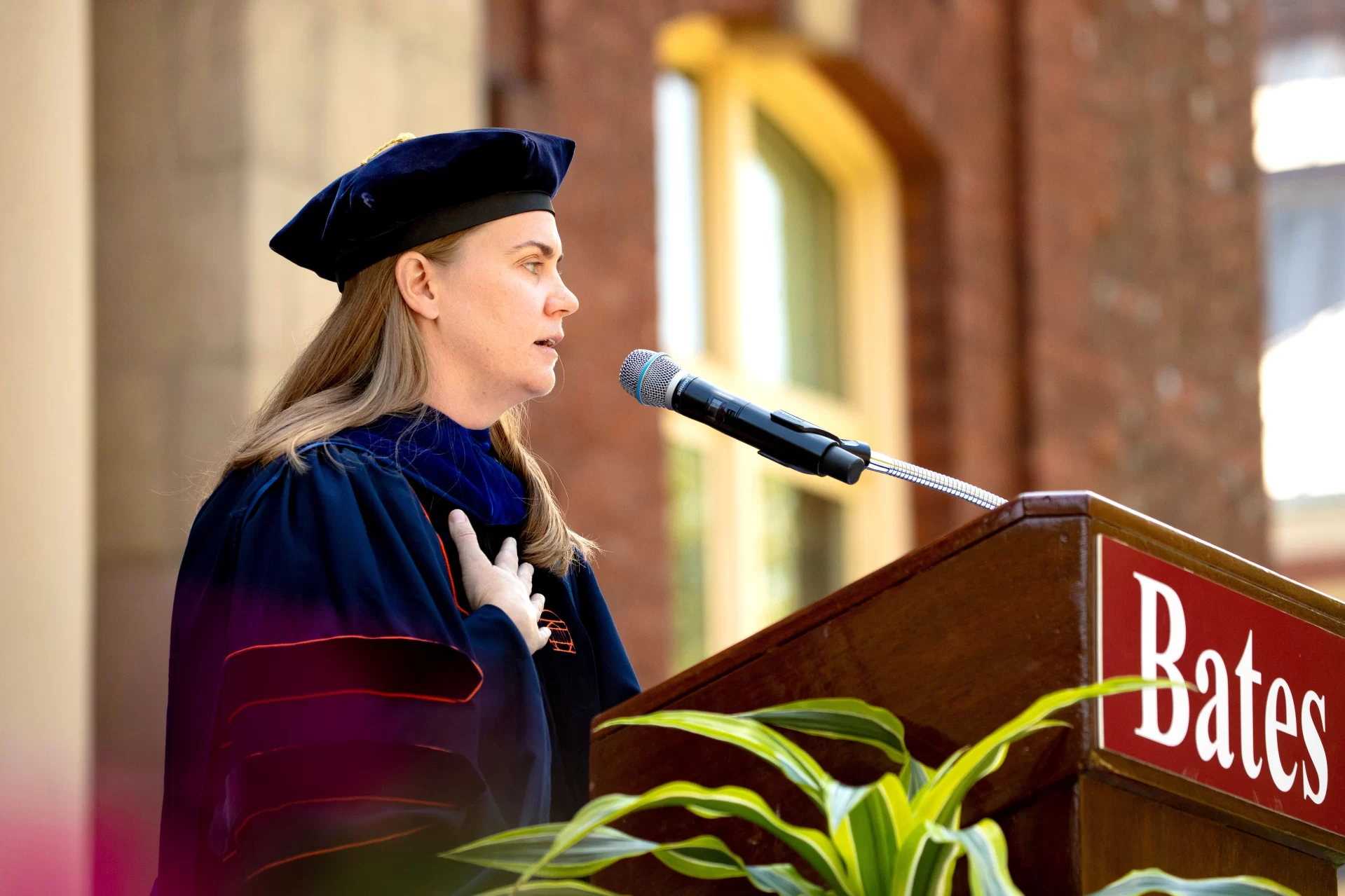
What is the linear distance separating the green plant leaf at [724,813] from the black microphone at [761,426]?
0.43 meters

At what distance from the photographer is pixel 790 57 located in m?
5.98

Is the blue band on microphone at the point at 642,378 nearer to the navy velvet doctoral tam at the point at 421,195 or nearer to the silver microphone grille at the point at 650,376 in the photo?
the silver microphone grille at the point at 650,376

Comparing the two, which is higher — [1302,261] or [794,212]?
[794,212]

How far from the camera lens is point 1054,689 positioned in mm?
1400

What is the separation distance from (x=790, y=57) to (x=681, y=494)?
4.81 ft

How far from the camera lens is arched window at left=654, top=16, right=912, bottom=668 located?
231 inches

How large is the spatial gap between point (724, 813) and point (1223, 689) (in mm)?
439

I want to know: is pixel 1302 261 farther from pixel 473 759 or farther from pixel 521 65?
pixel 473 759

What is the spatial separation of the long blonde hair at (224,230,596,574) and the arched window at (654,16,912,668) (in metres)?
3.16

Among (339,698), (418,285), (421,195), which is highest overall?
(421,195)

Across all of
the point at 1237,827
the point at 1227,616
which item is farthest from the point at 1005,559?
the point at 1237,827

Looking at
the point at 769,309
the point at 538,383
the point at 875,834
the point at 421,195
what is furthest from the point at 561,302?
the point at 769,309

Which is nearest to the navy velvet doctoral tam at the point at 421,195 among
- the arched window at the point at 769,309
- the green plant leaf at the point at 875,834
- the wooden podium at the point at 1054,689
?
the wooden podium at the point at 1054,689

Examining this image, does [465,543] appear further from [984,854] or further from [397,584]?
[984,854]
